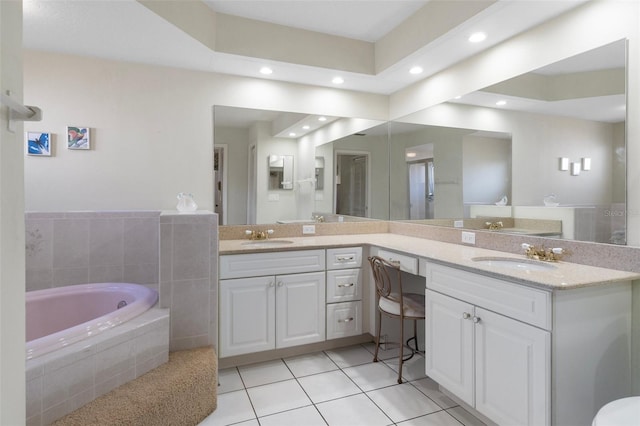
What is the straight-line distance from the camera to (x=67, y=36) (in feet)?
7.11

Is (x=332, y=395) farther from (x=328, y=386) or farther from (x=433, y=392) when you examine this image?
(x=433, y=392)

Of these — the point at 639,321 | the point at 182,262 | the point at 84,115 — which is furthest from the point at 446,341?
the point at 84,115

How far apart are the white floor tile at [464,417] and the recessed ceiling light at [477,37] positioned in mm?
2308

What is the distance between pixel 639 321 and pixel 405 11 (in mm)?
2299

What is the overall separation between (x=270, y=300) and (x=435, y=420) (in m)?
1.24

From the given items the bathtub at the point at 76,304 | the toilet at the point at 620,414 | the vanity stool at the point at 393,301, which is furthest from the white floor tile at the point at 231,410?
the toilet at the point at 620,414

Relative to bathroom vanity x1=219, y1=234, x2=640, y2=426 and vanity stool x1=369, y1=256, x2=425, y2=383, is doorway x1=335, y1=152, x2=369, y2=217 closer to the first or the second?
bathroom vanity x1=219, y1=234, x2=640, y2=426

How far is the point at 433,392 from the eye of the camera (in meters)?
2.07

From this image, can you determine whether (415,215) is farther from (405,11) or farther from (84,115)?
(84,115)

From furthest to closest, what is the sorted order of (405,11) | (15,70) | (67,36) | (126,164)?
(126,164) → (405,11) → (67,36) → (15,70)

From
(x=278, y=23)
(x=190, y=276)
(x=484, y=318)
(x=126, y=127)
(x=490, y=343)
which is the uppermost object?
(x=278, y=23)

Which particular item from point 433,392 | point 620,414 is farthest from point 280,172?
point 620,414

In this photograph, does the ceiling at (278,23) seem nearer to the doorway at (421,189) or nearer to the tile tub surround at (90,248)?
the doorway at (421,189)

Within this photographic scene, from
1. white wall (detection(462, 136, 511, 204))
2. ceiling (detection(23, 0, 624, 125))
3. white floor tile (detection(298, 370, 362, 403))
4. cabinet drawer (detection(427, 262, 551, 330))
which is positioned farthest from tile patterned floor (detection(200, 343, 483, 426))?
ceiling (detection(23, 0, 624, 125))
